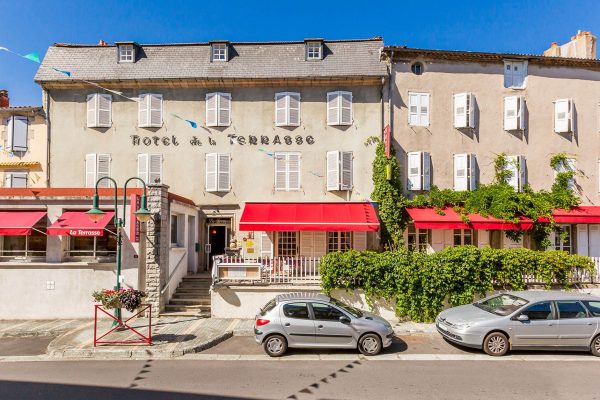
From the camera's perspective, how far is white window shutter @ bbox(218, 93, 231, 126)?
18.0m

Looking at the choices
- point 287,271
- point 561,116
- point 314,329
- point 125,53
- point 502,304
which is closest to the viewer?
point 314,329

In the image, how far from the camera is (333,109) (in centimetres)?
1789

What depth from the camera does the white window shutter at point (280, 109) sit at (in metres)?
18.0

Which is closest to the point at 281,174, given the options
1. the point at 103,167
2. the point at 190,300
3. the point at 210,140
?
the point at 210,140

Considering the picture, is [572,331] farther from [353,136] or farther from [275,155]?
[275,155]

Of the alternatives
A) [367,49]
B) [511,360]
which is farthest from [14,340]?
[367,49]

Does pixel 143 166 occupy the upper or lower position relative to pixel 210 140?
lower

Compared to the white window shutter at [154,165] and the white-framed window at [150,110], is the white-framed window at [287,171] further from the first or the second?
the white-framed window at [150,110]

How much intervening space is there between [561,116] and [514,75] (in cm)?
306

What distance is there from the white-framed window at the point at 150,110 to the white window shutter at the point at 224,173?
356 centimetres

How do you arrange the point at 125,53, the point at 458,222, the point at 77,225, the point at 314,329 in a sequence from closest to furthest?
the point at 314,329 < the point at 77,225 < the point at 458,222 < the point at 125,53

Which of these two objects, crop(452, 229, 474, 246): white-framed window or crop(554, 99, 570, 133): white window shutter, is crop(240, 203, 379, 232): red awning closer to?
crop(452, 229, 474, 246): white-framed window

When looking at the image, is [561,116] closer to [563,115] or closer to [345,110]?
[563,115]

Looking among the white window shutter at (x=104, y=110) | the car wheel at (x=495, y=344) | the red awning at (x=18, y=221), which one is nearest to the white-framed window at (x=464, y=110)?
the car wheel at (x=495, y=344)
